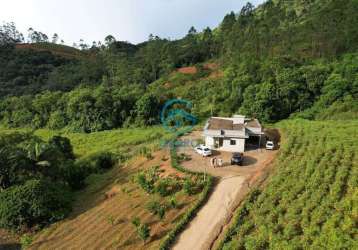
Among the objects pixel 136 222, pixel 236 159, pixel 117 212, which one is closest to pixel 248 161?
pixel 236 159

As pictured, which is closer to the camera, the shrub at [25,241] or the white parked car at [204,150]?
the shrub at [25,241]

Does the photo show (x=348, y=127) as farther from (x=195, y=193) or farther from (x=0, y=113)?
(x=0, y=113)

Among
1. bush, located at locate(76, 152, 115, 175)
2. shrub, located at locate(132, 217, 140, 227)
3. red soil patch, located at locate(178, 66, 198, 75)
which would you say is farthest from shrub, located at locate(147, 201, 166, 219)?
red soil patch, located at locate(178, 66, 198, 75)

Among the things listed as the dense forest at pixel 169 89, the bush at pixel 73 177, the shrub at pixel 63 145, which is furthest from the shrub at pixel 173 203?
the shrub at pixel 63 145

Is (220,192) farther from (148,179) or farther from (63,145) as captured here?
(63,145)

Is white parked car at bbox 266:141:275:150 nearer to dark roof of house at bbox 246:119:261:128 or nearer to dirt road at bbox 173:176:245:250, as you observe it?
dark roof of house at bbox 246:119:261:128

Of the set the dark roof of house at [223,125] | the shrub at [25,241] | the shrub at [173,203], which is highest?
the dark roof of house at [223,125]

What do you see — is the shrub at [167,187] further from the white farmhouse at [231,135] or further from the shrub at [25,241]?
the shrub at [25,241]

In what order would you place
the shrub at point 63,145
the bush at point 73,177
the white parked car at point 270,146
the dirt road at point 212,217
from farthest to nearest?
the shrub at point 63,145, the white parked car at point 270,146, the bush at point 73,177, the dirt road at point 212,217
